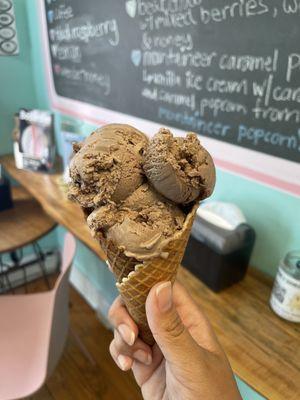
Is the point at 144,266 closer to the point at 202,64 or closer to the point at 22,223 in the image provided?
the point at 202,64

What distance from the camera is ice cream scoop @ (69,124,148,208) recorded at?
2.06ft

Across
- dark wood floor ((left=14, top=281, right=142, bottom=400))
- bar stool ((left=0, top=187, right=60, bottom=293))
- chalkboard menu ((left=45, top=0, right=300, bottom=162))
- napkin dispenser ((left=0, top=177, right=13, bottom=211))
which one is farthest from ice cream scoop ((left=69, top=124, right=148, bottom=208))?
dark wood floor ((left=14, top=281, right=142, bottom=400))

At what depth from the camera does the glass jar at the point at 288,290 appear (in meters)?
0.92

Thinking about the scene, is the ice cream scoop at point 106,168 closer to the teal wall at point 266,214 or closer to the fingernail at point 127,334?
the fingernail at point 127,334

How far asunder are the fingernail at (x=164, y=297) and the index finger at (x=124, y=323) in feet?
0.80

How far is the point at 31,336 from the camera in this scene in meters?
1.48

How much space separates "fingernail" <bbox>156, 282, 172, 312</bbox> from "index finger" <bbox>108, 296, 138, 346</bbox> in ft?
0.80

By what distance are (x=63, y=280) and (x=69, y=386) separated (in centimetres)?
89

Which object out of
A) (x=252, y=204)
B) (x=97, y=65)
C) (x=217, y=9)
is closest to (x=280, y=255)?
(x=252, y=204)

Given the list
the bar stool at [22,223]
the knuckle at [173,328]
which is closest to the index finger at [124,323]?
the knuckle at [173,328]

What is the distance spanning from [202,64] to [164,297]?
2.79ft

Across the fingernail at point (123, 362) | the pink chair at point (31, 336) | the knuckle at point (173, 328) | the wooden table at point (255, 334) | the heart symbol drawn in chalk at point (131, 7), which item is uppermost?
the heart symbol drawn in chalk at point (131, 7)

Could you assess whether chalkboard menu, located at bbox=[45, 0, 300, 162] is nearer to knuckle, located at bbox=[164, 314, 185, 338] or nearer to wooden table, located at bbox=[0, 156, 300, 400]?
wooden table, located at bbox=[0, 156, 300, 400]

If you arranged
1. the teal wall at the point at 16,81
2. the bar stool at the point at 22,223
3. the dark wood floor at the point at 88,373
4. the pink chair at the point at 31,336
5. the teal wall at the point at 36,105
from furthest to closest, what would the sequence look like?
the teal wall at the point at 16,81 → the dark wood floor at the point at 88,373 → the bar stool at the point at 22,223 → the pink chair at the point at 31,336 → the teal wall at the point at 36,105
